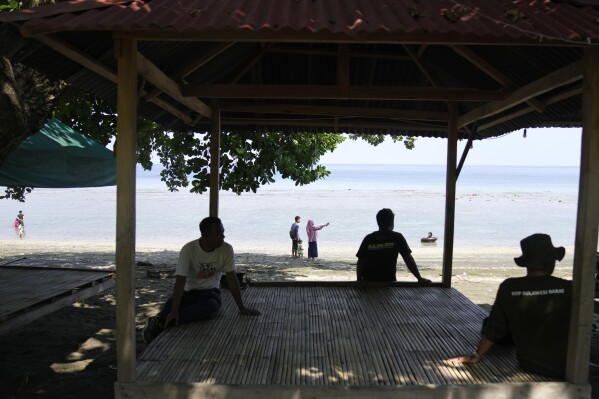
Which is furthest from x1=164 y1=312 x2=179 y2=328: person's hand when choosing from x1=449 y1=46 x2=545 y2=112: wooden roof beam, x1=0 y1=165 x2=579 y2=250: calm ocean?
x1=0 y1=165 x2=579 y2=250: calm ocean

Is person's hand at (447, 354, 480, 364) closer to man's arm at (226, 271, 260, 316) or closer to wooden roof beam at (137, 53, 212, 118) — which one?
man's arm at (226, 271, 260, 316)

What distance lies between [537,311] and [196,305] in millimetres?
3000

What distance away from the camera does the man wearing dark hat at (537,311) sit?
385cm

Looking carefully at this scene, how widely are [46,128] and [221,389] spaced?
498 cm

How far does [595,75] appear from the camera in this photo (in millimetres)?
3689

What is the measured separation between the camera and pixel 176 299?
16.9 feet

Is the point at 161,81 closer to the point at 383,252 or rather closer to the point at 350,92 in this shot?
the point at 350,92

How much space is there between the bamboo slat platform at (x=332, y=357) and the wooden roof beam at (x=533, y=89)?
218cm

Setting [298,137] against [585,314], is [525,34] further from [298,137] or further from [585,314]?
[298,137]

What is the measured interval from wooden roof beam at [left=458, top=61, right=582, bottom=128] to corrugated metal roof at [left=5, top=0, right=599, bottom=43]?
565 millimetres

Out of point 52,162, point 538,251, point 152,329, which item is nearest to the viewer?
point 538,251

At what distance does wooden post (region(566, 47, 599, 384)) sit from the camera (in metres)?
3.70

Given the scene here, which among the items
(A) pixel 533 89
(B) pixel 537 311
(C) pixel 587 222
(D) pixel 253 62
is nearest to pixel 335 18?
(C) pixel 587 222

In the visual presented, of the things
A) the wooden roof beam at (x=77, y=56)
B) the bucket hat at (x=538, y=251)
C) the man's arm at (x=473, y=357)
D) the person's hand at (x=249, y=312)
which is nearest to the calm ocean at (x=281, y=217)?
the person's hand at (x=249, y=312)
